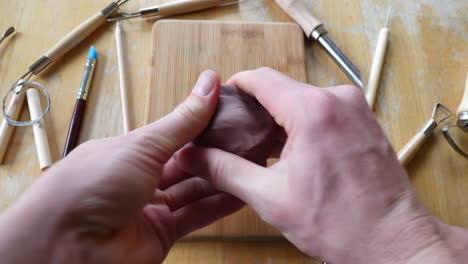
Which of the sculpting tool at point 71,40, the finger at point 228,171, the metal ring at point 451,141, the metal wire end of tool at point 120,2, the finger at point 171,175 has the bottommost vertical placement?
the metal ring at point 451,141

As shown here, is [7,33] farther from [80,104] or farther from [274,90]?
[274,90]

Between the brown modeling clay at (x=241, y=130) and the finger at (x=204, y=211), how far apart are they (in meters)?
0.14

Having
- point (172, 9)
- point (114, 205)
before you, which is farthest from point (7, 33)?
point (114, 205)

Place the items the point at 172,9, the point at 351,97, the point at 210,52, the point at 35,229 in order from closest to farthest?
1. the point at 35,229
2. the point at 351,97
3. the point at 210,52
4. the point at 172,9

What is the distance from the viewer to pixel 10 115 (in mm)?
1096

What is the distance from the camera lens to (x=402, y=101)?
117cm

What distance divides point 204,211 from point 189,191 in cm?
7

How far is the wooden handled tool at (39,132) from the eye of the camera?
1.04 meters

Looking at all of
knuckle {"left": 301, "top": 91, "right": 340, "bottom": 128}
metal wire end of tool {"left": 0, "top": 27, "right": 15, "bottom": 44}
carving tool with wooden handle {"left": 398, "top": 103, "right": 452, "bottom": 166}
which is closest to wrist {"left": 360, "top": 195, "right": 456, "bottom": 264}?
knuckle {"left": 301, "top": 91, "right": 340, "bottom": 128}

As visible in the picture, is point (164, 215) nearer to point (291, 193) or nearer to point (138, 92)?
point (291, 193)

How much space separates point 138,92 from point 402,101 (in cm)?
87

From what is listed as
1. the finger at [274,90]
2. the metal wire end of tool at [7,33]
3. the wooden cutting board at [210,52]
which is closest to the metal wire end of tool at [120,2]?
the wooden cutting board at [210,52]

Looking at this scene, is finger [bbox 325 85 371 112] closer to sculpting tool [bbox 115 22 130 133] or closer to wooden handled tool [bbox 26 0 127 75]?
sculpting tool [bbox 115 22 130 133]

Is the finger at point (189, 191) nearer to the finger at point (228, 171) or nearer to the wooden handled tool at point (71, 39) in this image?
the finger at point (228, 171)
